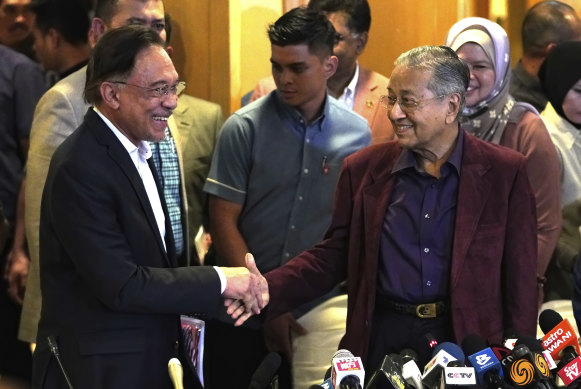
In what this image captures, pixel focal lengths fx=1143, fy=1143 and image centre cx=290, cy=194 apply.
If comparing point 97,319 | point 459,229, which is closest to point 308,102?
point 459,229

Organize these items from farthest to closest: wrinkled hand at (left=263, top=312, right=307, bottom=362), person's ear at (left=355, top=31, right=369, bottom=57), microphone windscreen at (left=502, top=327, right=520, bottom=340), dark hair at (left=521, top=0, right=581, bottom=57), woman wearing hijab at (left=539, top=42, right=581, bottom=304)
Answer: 1. dark hair at (left=521, top=0, right=581, bottom=57)
2. person's ear at (left=355, top=31, right=369, bottom=57)
3. woman wearing hijab at (left=539, top=42, right=581, bottom=304)
4. wrinkled hand at (left=263, top=312, right=307, bottom=362)
5. microphone windscreen at (left=502, top=327, right=520, bottom=340)

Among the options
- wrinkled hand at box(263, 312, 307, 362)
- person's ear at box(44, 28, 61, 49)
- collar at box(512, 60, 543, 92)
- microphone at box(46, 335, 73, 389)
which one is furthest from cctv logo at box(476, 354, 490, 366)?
collar at box(512, 60, 543, 92)

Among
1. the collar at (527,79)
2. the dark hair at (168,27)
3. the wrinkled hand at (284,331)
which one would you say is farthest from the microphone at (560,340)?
the collar at (527,79)

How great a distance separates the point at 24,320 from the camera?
14.1ft

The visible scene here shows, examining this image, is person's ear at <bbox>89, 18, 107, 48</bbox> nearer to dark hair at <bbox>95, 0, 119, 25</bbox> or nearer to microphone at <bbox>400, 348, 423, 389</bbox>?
dark hair at <bbox>95, 0, 119, 25</bbox>

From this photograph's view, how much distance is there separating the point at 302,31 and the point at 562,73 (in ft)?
4.22

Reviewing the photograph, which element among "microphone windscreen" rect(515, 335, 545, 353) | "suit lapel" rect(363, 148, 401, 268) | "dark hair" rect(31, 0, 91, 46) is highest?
"dark hair" rect(31, 0, 91, 46)

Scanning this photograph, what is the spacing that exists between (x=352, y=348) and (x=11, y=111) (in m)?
2.11

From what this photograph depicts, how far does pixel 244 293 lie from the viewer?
3576 mm

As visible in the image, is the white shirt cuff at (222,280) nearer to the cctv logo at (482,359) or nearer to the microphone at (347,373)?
the microphone at (347,373)

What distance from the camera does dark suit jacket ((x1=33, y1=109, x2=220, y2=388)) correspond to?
131 inches

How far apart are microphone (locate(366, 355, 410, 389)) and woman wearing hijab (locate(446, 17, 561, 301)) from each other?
1674mm

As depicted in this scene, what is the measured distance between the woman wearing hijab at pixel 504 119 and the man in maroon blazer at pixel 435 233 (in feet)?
2.88

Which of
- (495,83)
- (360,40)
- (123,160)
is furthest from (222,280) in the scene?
(360,40)
